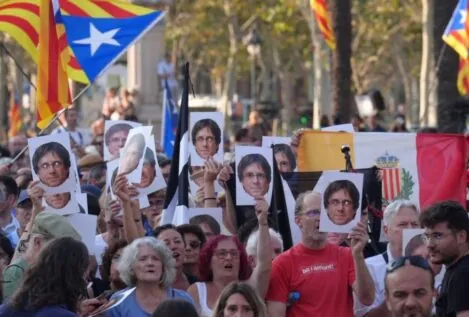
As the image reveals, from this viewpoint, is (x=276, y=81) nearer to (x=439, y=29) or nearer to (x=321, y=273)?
(x=439, y=29)

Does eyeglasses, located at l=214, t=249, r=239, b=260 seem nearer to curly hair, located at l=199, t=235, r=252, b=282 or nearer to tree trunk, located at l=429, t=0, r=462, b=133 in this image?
curly hair, located at l=199, t=235, r=252, b=282

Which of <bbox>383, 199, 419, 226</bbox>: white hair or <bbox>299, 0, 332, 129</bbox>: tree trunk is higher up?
<bbox>299, 0, 332, 129</bbox>: tree trunk

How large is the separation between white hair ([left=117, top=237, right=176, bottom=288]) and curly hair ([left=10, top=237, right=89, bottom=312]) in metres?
1.04

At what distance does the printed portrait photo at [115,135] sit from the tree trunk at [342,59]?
28.4 feet

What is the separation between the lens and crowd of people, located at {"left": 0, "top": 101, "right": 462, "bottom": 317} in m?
7.68

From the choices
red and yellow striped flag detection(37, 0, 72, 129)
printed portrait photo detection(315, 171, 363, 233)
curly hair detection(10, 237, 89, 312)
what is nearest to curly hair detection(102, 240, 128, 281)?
printed portrait photo detection(315, 171, 363, 233)

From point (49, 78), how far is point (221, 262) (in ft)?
10.8

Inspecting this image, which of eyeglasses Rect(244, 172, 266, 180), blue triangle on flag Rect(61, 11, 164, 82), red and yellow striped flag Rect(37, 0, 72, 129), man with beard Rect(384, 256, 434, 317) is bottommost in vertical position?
man with beard Rect(384, 256, 434, 317)

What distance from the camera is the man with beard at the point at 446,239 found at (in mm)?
8008

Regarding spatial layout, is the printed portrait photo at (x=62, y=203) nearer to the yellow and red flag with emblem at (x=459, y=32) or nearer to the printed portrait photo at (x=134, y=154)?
the printed portrait photo at (x=134, y=154)

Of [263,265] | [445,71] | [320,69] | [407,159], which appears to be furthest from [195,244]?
[320,69]

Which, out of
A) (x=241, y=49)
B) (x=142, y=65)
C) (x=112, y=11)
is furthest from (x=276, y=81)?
(x=112, y=11)

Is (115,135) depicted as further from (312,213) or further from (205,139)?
(312,213)

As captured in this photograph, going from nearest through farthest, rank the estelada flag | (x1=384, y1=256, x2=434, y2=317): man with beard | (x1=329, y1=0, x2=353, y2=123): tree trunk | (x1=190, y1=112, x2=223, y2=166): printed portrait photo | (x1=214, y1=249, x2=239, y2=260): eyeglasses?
(x1=384, y1=256, x2=434, y2=317): man with beard < (x1=214, y1=249, x2=239, y2=260): eyeglasses < the estelada flag < (x1=190, y1=112, x2=223, y2=166): printed portrait photo < (x1=329, y1=0, x2=353, y2=123): tree trunk
